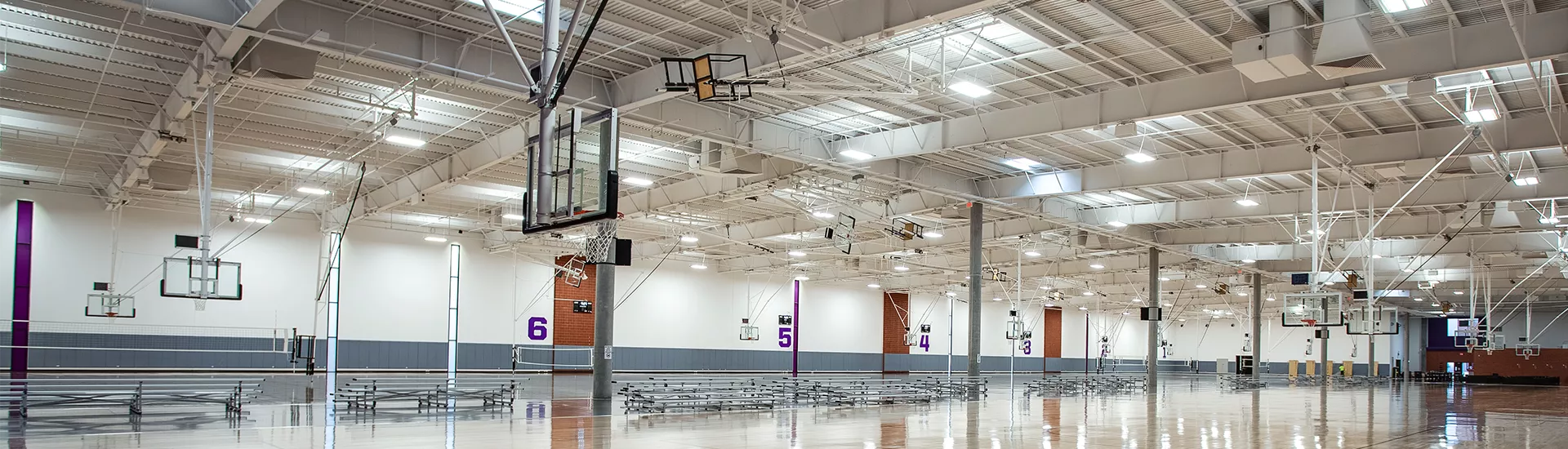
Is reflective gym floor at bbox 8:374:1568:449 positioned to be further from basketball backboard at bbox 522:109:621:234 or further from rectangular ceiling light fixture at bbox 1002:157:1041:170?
rectangular ceiling light fixture at bbox 1002:157:1041:170

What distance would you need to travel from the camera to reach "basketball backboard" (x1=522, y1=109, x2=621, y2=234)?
35.2 feet

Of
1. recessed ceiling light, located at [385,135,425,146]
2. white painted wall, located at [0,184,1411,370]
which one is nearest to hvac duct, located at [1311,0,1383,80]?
recessed ceiling light, located at [385,135,425,146]

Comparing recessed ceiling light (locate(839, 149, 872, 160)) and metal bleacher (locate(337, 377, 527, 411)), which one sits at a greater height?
recessed ceiling light (locate(839, 149, 872, 160))

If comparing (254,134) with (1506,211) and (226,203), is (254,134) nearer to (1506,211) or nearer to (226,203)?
(226,203)

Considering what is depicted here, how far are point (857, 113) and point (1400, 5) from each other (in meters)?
9.76

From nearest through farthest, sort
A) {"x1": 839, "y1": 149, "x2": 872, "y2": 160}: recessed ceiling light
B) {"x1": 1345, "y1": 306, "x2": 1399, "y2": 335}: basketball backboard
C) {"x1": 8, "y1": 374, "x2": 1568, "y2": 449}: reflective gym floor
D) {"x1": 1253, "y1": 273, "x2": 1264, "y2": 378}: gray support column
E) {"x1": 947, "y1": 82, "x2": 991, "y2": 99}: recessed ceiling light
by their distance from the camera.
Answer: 1. {"x1": 8, "y1": 374, "x2": 1568, "y2": 449}: reflective gym floor
2. {"x1": 947, "y1": 82, "x2": 991, "y2": 99}: recessed ceiling light
3. {"x1": 839, "y1": 149, "x2": 872, "y2": 160}: recessed ceiling light
4. {"x1": 1345, "y1": 306, "x2": 1399, "y2": 335}: basketball backboard
5. {"x1": 1253, "y1": 273, "x2": 1264, "y2": 378}: gray support column

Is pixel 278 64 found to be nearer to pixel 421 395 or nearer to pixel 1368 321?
pixel 421 395


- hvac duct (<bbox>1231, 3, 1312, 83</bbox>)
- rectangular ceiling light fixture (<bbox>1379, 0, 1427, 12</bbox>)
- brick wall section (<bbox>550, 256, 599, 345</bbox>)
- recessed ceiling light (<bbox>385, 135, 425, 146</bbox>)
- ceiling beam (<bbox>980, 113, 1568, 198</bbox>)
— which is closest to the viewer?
rectangular ceiling light fixture (<bbox>1379, 0, 1427, 12</bbox>)

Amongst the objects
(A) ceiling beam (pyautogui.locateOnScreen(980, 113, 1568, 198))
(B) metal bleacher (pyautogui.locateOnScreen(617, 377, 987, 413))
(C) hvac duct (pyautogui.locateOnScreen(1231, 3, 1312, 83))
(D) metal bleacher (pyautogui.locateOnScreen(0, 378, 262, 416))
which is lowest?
(B) metal bleacher (pyautogui.locateOnScreen(617, 377, 987, 413))

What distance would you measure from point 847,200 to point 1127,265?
2014 centimetres

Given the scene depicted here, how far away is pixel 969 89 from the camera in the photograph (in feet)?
56.0

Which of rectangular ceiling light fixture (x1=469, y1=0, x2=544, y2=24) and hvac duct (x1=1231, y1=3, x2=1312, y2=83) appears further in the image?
rectangular ceiling light fixture (x1=469, y1=0, x2=544, y2=24)

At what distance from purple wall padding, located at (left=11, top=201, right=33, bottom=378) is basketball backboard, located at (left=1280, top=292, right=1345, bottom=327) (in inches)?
1411

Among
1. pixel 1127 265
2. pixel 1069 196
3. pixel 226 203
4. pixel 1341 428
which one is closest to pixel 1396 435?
pixel 1341 428
